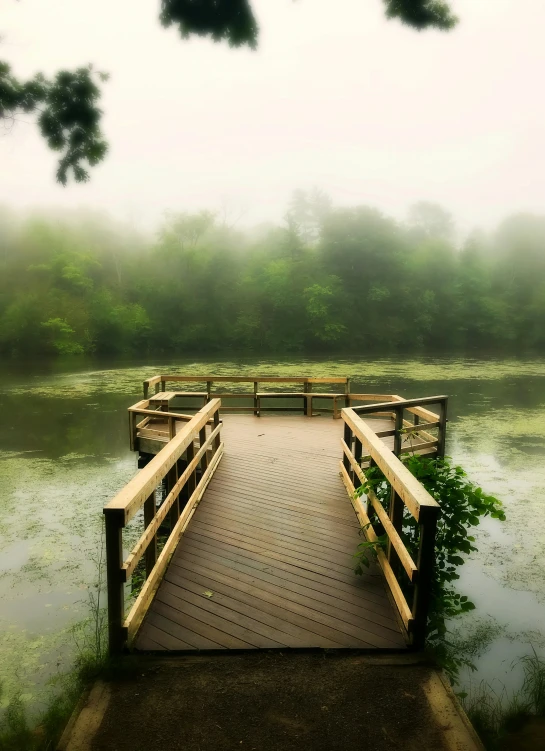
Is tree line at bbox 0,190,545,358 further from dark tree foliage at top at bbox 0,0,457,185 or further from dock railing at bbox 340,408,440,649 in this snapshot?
dock railing at bbox 340,408,440,649

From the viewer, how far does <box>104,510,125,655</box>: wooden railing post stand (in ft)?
8.80

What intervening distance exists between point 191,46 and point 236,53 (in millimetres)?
346

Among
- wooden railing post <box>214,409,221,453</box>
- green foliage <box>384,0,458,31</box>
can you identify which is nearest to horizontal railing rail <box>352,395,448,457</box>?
wooden railing post <box>214,409,221,453</box>

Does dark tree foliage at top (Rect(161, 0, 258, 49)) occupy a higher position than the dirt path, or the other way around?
dark tree foliage at top (Rect(161, 0, 258, 49))

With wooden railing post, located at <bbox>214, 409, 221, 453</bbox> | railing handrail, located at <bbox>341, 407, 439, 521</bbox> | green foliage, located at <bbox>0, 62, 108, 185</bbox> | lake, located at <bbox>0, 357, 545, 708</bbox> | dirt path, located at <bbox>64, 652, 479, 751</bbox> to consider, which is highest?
green foliage, located at <bbox>0, 62, 108, 185</bbox>

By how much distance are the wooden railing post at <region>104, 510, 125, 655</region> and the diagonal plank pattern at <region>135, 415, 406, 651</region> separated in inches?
6.0

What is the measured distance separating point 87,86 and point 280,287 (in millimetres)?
45175

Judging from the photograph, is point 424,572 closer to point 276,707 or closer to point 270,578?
point 276,707

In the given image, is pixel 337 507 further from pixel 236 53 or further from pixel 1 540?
pixel 1 540

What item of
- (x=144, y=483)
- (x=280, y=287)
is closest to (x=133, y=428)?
(x=144, y=483)

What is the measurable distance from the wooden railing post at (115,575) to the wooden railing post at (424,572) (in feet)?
5.11

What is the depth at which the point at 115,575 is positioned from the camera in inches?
→ 108

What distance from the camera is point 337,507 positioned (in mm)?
5039

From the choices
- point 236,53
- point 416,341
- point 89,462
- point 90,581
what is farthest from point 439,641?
point 416,341
